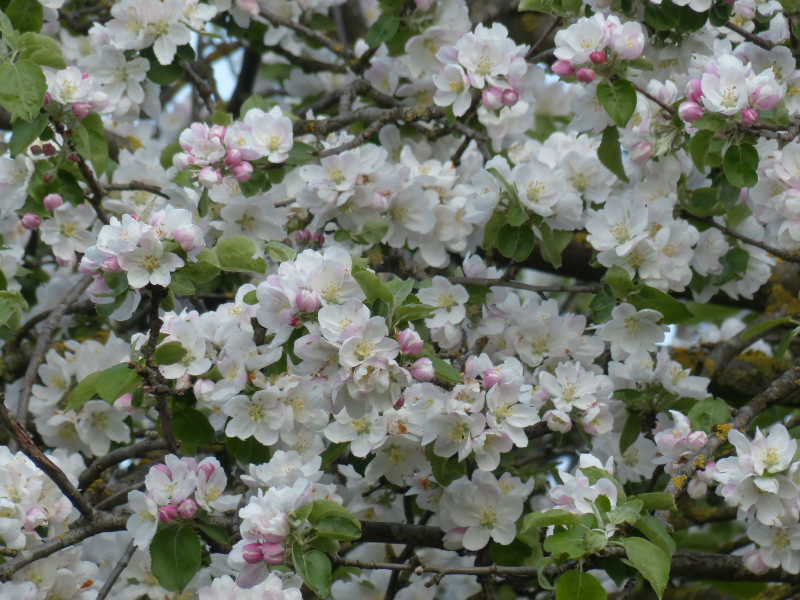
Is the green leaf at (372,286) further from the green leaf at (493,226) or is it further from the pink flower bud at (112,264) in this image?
the green leaf at (493,226)


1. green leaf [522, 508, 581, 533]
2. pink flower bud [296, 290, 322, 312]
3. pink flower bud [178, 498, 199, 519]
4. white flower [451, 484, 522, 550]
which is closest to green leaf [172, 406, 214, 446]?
pink flower bud [178, 498, 199, 519]

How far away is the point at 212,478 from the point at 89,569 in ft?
1.65

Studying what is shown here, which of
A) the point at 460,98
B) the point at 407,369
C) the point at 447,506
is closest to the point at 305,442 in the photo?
the point at 447,506

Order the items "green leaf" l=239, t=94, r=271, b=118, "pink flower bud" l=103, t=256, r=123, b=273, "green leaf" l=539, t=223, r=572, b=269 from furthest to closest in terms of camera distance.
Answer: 1. "green leaf" l=239, t=94, r=271, b=118
2. "green leaf" l=539, t=223, r=572, b=269
3. "pink flower bud" l=103, t=256, r=123, b=273

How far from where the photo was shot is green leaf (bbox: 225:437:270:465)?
6.05 ft

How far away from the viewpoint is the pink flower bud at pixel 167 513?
5.34 feet

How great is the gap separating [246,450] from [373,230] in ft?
2.18

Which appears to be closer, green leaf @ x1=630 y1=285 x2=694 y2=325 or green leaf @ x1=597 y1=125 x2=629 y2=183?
green leaf @ x1=630 y1=285 x2=694 y2=325

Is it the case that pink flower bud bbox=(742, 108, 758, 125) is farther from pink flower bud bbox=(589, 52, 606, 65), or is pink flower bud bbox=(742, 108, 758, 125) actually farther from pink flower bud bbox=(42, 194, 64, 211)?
pink flower bud bbox=(42, 194, 64, 211)

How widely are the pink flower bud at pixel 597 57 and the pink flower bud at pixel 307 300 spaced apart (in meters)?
0.94

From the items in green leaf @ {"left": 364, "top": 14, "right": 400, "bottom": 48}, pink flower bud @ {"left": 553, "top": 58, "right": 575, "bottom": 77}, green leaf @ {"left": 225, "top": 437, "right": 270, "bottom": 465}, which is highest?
pink flower bud @ {"left": 553, "top": 58, "right": 575, "bottom": 77}

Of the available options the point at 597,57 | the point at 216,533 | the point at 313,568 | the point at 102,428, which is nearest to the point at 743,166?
the point at 597,57

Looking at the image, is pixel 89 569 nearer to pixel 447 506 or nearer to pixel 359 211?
pixel 447 506

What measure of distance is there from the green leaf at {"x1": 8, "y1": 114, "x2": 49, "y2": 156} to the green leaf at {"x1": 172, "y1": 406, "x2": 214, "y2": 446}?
2.61ft
